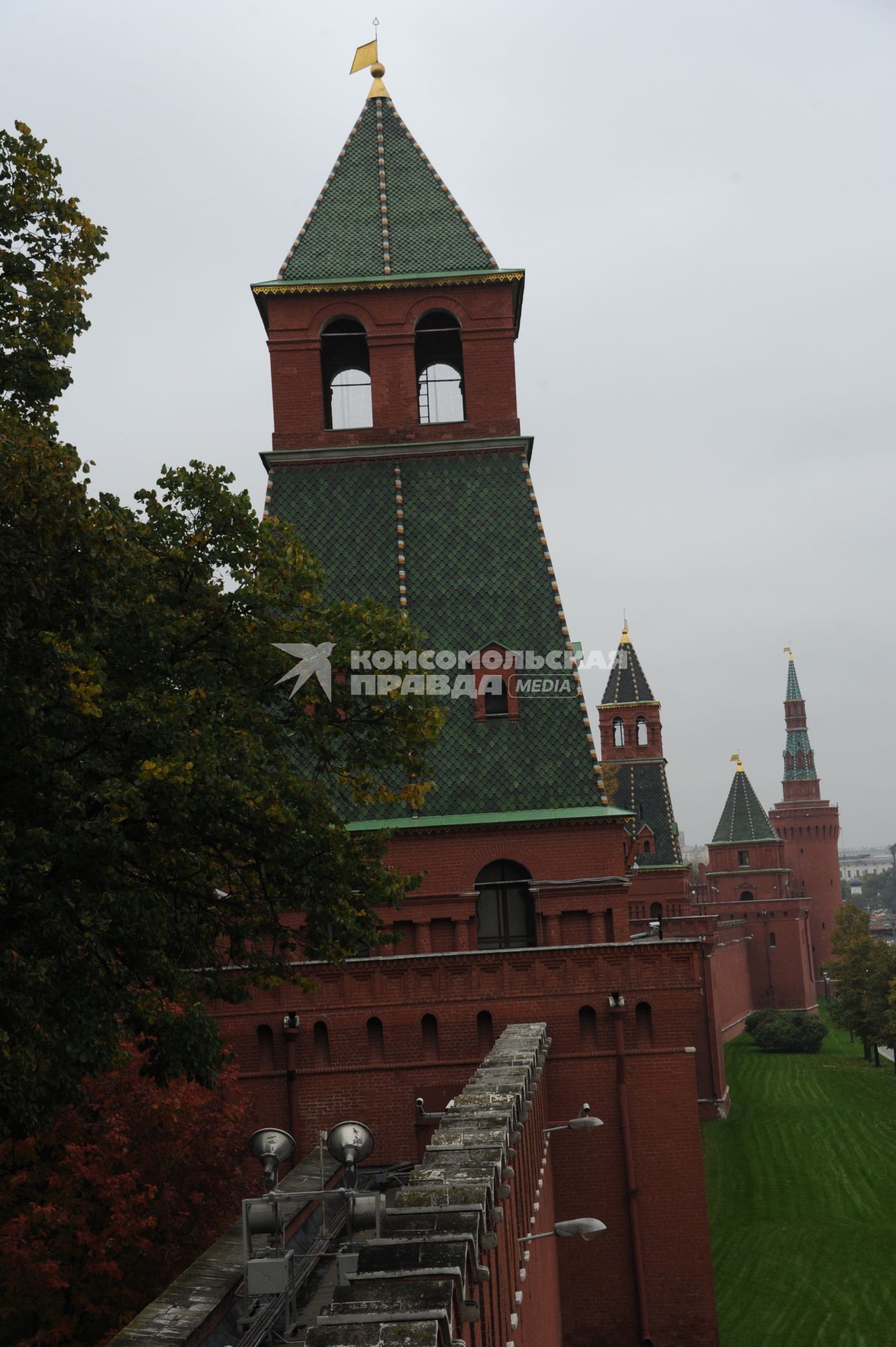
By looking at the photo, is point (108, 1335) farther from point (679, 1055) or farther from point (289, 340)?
point (289, 340)

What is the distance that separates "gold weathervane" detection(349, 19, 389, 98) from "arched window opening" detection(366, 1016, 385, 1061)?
22080 millimetres

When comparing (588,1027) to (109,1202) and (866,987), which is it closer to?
(109,1202)

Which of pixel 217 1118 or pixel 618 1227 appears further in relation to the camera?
pixel 618 1227

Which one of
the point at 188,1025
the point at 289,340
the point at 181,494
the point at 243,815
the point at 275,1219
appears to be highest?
the point at 289,340

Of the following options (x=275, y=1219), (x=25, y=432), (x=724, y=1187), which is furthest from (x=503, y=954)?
(x=724, y=1187)

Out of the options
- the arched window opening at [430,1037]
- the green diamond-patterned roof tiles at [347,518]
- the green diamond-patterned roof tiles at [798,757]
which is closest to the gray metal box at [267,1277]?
the arched window opening at [430,1037]

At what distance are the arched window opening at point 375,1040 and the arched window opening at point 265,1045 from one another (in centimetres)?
166

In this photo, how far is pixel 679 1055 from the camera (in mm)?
25641

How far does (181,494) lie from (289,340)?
48.6ft

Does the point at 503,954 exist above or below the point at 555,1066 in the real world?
above

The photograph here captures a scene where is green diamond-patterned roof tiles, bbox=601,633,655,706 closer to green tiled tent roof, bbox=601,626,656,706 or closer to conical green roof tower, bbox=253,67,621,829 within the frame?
green tiled tent roof, bbox=601,626,656,706

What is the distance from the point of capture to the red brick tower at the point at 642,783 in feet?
223

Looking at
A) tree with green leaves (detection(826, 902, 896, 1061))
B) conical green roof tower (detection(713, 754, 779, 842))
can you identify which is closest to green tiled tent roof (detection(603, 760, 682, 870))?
tree with green leaves (detection(826, 902, 896, 1061))

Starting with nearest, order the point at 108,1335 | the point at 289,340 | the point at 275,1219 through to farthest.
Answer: the point at 275,1219 → the point at 108,1335 → the point at 289,340
